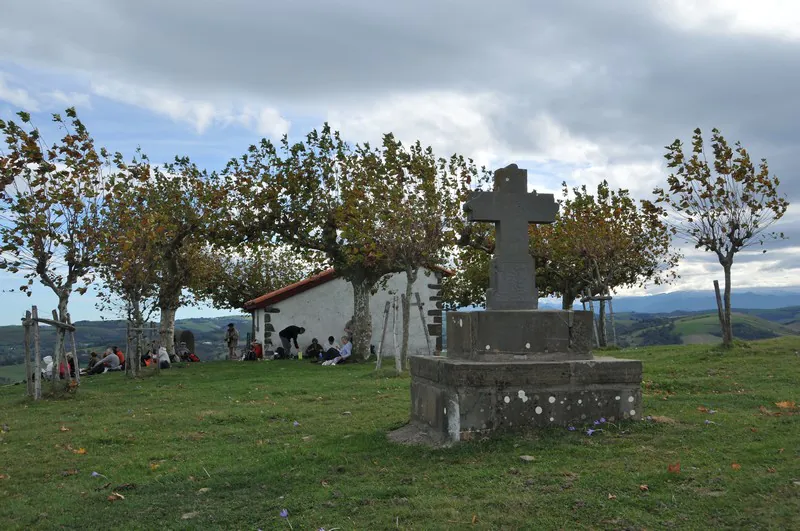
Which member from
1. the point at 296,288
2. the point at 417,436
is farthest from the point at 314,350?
the point at 417,436

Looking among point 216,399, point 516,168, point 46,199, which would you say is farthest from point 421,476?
point 46,199

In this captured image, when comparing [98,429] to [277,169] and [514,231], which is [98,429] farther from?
[277,169]

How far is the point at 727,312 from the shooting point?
17.8 m

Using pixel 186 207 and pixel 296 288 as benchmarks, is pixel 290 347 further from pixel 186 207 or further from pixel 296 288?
pixel 186 207

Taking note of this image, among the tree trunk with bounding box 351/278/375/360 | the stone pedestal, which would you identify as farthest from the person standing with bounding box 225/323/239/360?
the stone pedestal

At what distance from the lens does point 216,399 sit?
546 inches

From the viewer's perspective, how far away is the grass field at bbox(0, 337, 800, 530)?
5230mm

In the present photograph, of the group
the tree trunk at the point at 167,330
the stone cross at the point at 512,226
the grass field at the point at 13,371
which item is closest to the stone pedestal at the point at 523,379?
the stone cross at the point at 512,226

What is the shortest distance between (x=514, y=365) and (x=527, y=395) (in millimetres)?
370

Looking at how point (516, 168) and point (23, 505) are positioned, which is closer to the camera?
point (23, 505)

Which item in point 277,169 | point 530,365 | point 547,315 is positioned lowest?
point 530,365

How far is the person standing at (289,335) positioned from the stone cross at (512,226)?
77.1 ft

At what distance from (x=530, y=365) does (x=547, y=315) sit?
71 cm

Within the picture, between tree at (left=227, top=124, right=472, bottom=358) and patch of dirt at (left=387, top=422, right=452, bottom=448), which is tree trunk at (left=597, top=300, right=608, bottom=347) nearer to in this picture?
tree at (left=227, top=124, right=472, bottom=358)
